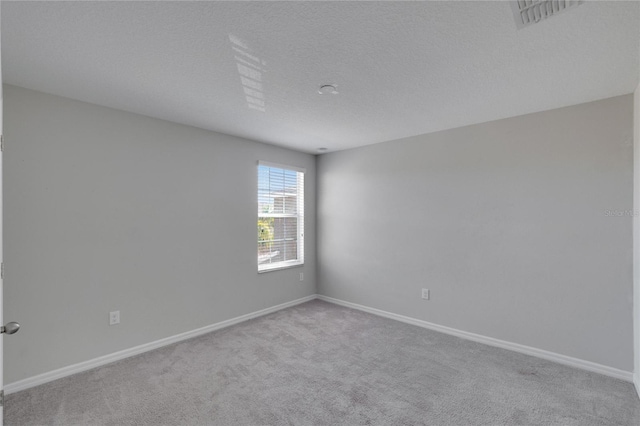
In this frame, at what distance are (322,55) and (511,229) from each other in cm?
253

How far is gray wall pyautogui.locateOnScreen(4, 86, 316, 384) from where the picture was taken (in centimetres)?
241

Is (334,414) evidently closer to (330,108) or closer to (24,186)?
(330,108)

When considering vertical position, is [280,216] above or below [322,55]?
below

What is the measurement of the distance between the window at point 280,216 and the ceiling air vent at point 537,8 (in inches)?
122

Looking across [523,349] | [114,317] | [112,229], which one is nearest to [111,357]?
[114,317]

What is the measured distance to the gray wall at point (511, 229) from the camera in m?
2.60

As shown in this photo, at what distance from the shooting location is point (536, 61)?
78.8 inches

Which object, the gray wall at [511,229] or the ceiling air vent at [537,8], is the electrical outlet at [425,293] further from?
the ceiling air vent at [537,8]

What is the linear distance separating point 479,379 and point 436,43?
2.54m

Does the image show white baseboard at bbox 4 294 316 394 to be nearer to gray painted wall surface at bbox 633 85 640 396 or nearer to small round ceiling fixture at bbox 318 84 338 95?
small round ceiling fixture at bbox 318 84 338 95

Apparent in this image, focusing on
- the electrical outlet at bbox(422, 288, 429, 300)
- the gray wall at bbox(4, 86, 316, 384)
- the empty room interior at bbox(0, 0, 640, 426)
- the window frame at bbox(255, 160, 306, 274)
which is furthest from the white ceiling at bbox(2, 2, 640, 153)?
the electrical outlet at bbox(422, 288, 429, 300)

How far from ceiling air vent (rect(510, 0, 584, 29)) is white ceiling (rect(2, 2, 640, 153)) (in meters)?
0.05

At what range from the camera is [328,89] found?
2.39 meters

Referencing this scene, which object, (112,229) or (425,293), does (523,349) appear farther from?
(112,229)
